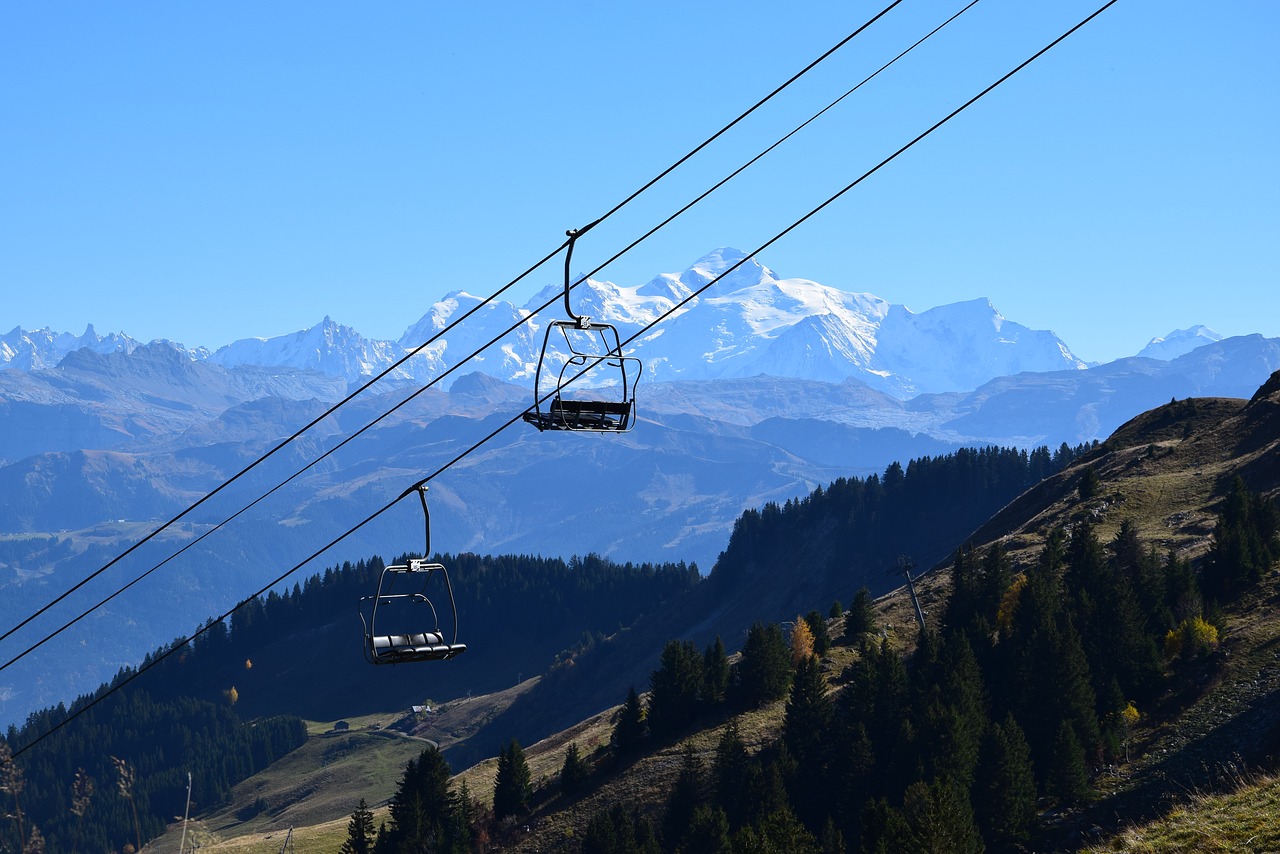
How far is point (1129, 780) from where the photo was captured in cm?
8762

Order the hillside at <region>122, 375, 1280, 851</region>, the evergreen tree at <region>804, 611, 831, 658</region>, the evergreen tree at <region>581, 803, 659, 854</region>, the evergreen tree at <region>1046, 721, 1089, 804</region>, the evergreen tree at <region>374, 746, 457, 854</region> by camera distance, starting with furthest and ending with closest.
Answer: the evergreen tree at <region>804, 611, 831, 658</region> < the evergreen tree at <region>374, 746, 457, 854</region> < the evergreen tree at <region>581, 803, 659, 854</region> < the evergreen tree at <region>1046, 721, 1089, 804</region> < the hillside at <region>122, 375, 1280, 851</region>

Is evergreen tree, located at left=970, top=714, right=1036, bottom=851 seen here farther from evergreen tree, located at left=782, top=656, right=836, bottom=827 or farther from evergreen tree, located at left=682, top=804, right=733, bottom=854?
evergreen tree, located at left=682, top=804, right=733, bottom=854

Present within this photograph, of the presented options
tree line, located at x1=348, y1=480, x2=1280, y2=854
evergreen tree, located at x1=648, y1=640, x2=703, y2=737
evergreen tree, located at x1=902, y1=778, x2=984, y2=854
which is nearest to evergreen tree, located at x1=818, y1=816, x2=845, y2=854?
tree line, located at x1=348, y1=480, x2=1280, y2=854

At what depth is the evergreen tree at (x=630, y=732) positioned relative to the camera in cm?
12431

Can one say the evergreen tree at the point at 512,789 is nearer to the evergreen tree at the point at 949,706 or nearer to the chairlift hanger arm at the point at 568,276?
the evergreen tree at the point at 949,706

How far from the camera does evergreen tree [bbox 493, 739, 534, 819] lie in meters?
123

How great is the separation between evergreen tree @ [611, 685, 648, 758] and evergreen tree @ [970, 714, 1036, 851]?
40.3 meters

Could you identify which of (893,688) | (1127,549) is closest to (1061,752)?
(893,688)

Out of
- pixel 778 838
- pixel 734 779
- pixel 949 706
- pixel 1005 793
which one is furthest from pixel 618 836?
pixel 1005 793

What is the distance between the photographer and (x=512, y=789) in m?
123

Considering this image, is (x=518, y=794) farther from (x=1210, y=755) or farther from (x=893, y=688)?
(x=1210, y=755)

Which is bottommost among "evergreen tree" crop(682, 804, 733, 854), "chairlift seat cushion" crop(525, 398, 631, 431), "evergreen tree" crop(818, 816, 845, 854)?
"evergreen tree" crop(818, 816, 845, 854)

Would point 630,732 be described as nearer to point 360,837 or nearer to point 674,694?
point 674,694

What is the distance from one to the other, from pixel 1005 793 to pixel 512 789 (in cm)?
5078
